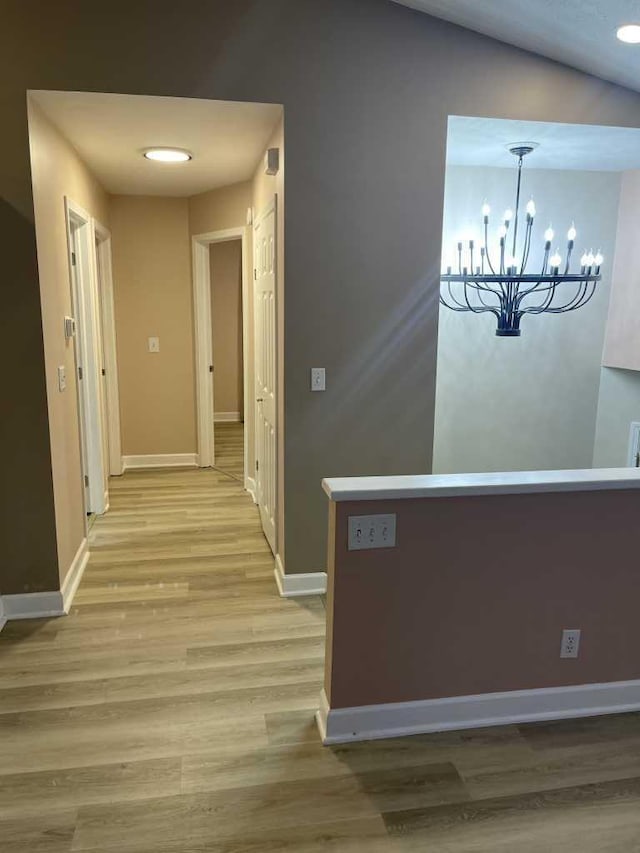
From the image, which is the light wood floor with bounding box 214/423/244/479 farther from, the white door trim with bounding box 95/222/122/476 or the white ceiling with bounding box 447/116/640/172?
the white ceiling with bounding box 447/116/640/172

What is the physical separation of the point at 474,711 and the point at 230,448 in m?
4.66

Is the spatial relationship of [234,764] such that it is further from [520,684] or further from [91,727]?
[520,684]

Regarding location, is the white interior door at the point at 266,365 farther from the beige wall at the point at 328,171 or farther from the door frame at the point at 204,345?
the door frame at the point at 204,345

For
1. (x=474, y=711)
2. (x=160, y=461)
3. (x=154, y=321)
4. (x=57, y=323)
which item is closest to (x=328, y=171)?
(x=57, y=323)

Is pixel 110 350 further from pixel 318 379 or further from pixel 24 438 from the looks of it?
pixel 318 379

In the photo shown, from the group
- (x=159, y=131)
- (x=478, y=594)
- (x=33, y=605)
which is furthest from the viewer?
(x=159, y=131)

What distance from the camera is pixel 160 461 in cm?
573

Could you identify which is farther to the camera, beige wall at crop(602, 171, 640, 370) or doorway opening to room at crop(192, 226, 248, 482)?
doorway opening to room at crop(192, 226, 248, 482)

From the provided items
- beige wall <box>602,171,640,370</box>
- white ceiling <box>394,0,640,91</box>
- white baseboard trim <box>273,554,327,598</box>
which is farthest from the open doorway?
white ceiling <box>394,0,640,91</box>

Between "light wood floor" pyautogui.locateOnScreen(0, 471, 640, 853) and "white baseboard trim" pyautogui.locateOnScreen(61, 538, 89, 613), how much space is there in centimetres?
12

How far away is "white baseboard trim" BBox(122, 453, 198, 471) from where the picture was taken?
224 inches

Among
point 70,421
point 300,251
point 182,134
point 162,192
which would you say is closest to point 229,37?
point 182,134

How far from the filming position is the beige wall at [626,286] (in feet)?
13.9

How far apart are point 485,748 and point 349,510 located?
3.32 ft
